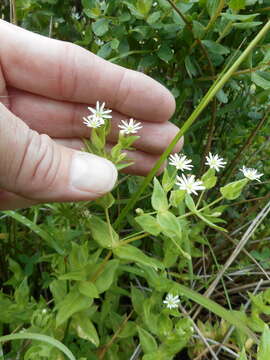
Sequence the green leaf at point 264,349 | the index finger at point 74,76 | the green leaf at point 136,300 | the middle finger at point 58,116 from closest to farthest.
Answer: the green leaf at point 264,349 → the green leaf at point 136,300 → the index finger at point 74,76 → the middle finger at point 58,116

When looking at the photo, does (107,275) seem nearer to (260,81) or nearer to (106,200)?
(106,200)

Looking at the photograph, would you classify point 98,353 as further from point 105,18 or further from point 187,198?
point 105,18

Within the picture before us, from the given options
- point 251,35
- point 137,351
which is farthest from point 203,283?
point 251,35

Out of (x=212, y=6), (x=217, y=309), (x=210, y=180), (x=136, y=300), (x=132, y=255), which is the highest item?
(x=212, y=6)

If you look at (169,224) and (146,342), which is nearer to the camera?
(169,224)

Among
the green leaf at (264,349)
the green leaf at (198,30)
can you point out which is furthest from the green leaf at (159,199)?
the green leaf at (198,30)

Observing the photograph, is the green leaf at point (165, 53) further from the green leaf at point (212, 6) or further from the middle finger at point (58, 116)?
the middle finger at point (58, 116)

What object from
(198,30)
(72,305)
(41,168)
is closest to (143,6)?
(198,30)
